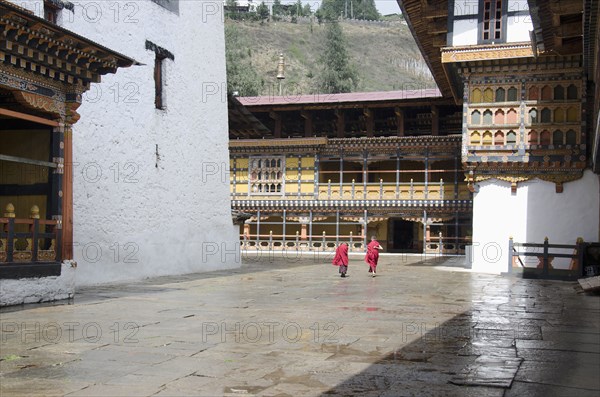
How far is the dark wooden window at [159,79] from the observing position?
18219 millimetres

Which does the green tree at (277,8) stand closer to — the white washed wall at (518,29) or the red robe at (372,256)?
the white washed wall at (518,29)

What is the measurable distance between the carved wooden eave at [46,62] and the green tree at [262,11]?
115m

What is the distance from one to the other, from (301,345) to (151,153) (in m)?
11.5

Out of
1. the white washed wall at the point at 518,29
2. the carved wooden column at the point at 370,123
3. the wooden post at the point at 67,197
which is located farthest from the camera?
the carved wooden column at the point at 370,123

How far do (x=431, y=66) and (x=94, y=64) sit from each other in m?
15.7

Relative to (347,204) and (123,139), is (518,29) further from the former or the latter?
(347,204)

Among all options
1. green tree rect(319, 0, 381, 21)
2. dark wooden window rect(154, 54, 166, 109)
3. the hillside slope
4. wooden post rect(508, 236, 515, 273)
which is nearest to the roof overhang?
dark wooden window rect(154, 54, 166, 109)

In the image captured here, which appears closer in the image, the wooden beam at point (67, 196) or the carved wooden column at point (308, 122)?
the wooden beam at point (67, 196)

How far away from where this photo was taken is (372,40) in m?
131

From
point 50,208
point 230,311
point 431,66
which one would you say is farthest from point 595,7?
point 431,66

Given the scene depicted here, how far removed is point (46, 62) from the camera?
10.8 m

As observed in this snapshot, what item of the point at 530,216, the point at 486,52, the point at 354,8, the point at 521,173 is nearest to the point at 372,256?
the point at 530,216

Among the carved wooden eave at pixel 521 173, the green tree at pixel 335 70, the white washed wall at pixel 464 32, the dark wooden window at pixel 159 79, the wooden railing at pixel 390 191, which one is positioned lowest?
the wooden railing at pixel 390 191

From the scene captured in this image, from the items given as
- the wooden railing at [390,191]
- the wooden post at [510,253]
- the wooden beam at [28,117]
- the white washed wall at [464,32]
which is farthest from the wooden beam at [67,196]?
the wooden railing at [390,191]
